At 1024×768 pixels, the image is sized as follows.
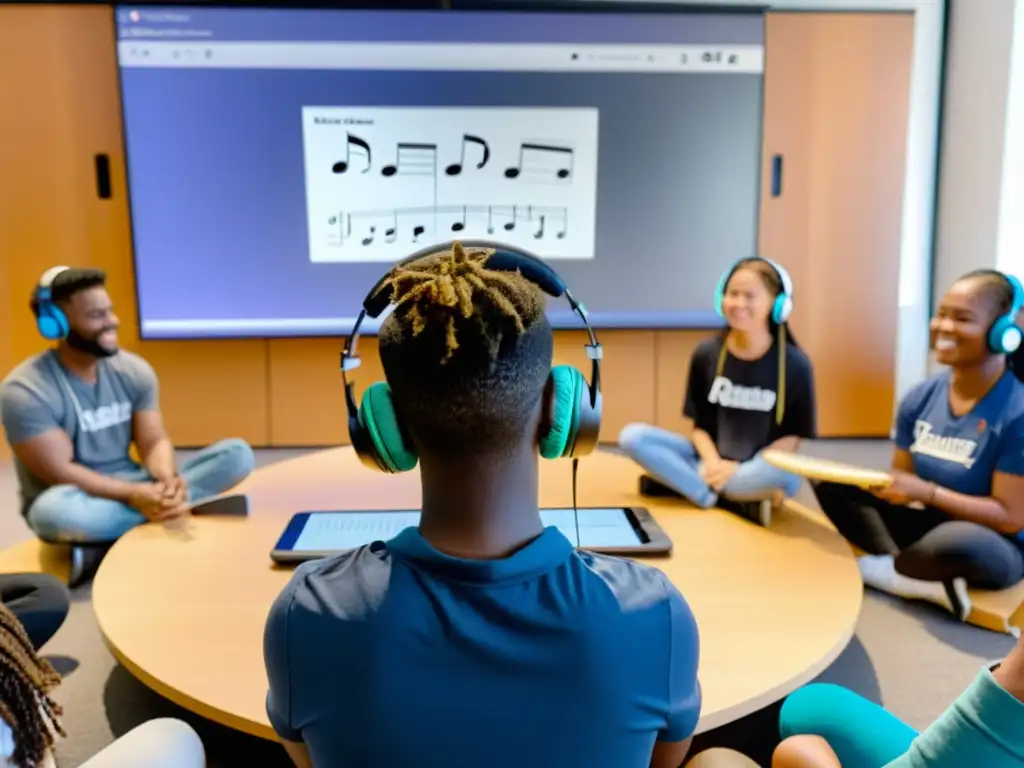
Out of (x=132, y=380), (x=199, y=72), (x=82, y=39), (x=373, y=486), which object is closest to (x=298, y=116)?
(x=199, y=72)

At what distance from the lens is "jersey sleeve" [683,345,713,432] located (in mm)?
2701

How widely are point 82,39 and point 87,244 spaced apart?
900 mm

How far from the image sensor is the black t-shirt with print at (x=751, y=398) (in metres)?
2.56

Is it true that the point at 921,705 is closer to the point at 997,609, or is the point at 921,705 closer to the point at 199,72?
the point at 997,609

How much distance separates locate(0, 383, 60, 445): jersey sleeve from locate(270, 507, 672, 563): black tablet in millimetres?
867

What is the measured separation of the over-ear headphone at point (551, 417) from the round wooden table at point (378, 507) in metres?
0.60

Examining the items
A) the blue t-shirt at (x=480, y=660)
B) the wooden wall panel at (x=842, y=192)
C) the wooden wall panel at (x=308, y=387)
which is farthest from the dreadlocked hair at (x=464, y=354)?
the wooden wall panel at (x=842, y=192)

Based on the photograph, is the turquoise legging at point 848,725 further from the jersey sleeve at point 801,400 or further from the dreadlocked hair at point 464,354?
the jersey sleeve at point 801,400

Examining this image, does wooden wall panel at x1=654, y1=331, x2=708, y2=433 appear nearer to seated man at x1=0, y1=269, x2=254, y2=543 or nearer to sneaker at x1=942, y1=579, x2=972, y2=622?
sneaker at x1=942, y1=579, x2=972, y2=622

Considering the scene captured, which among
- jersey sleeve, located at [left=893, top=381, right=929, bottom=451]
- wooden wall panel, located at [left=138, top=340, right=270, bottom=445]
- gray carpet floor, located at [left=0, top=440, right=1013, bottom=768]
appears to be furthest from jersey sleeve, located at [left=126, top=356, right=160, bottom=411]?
jersey sleeve, located at [left=893, top=381, right=929, bottom=451]

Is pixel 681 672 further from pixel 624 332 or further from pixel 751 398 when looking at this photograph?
pixel 624 332

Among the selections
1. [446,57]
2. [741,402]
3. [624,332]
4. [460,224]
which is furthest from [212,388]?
[741,402]

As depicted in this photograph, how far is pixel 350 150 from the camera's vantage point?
3881mm

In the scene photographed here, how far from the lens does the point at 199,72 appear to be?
3.76 meters
